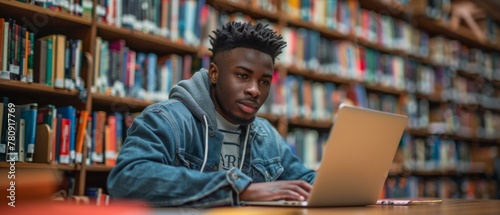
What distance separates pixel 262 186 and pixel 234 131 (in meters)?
0.55

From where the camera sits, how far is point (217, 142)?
1.57 metres

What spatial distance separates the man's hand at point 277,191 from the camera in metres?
1.14

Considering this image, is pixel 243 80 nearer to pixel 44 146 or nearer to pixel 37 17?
pixel 44 146

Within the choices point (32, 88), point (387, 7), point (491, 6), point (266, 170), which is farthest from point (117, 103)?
point (491, 6)

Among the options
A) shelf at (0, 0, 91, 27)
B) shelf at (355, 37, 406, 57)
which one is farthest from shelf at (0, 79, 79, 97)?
shelf at (355, 37, 406, 57)

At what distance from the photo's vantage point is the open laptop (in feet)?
3.72

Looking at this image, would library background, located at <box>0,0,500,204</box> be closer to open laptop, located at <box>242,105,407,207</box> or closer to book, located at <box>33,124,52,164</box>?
book, located at <box>33,124,52,164</box>

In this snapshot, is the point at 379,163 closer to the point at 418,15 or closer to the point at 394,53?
the point at 394,53

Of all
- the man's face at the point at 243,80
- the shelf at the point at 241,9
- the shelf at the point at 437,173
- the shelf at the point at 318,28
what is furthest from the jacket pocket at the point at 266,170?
the shelf at the point at 437,173

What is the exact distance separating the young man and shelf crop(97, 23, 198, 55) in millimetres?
941

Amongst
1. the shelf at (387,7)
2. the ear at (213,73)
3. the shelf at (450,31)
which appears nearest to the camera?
the ear at (213,73)

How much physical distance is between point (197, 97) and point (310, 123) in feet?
6.16

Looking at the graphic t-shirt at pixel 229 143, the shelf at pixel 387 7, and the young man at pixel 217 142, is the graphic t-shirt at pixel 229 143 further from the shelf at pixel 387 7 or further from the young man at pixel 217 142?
the shelf at pixel 387 7

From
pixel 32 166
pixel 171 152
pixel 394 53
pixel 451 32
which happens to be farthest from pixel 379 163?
pixel 451 32
